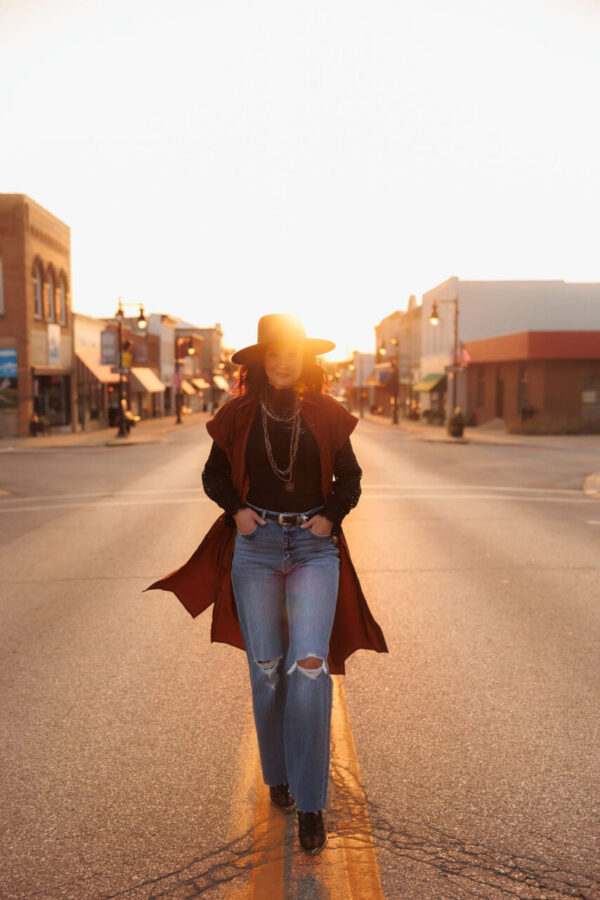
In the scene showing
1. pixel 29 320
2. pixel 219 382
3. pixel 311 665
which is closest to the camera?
pixel 311 665

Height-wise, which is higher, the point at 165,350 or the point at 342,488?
the point at 165,350

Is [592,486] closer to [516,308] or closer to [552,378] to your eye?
[552,378]

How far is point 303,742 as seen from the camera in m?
3.42

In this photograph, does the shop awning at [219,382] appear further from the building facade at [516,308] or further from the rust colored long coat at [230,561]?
the rust colored long coat at [230,561]

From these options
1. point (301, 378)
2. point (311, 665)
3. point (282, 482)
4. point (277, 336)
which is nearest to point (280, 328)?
point (277, 336)

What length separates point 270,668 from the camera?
3594 mm

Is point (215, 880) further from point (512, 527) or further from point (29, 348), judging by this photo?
point (29, 348)

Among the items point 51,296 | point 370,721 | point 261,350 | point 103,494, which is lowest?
point 103,494

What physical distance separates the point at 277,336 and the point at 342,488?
72cm

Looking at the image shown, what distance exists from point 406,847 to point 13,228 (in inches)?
1517

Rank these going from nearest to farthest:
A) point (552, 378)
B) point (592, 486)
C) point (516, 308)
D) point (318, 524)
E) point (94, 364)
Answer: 1. point (318, 524)
2. point (592, 486)
3. point (552, 378)
4. point (94, 364)
5. point (516, 308)

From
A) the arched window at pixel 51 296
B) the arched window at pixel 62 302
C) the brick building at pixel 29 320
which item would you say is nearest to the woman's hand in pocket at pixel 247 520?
the brick building at pixel 29 320

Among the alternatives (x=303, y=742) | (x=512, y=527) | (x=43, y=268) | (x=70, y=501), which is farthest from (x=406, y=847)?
(x=43, y=268)

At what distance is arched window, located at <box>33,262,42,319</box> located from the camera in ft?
132
